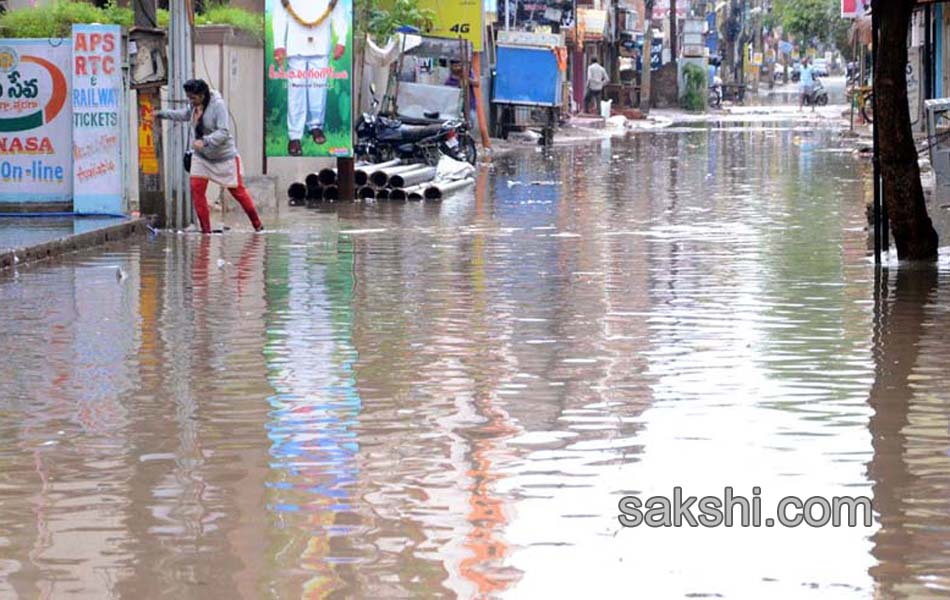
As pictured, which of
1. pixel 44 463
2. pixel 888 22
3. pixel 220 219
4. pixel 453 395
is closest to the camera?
pixel 44 463

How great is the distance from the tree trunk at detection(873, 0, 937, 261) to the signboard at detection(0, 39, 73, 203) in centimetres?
927

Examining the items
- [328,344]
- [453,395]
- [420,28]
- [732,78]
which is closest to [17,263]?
[328,344]

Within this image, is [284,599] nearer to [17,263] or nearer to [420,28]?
[17,263]

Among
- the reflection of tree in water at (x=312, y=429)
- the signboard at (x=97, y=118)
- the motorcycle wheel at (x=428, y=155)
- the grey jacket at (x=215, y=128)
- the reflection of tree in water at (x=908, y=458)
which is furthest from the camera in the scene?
the motorcycle wheel at (x=428, y=155)

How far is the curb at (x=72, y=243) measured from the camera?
15117mm

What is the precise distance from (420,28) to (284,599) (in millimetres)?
30554

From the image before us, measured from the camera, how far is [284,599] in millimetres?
5367

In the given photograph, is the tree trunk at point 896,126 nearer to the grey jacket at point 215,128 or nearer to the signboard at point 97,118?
the grey jacket at point 215,128

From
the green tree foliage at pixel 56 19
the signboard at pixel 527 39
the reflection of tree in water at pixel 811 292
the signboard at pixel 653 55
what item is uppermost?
the signboard at pixel 653 55

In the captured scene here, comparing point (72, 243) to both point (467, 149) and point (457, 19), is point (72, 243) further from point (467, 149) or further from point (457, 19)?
point (457, 19)

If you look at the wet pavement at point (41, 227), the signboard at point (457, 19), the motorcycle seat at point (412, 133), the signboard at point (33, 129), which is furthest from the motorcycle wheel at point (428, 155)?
the wet pavement at point (41, 227)

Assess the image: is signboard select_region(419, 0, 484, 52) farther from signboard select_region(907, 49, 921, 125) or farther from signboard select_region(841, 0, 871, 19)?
signboard select_region(907, 49, 921, 125)

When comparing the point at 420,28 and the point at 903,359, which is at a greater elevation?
the point at 420,28

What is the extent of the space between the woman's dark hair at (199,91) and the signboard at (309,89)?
4.52 meters
